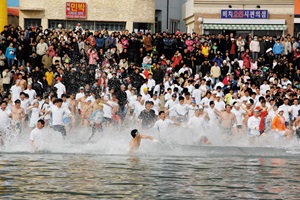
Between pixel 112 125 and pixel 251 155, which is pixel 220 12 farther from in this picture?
pixel 251 155

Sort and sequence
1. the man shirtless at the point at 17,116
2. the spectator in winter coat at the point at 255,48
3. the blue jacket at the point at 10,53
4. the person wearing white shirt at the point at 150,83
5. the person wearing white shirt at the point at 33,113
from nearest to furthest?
the man shirtless at the point at 17,116
the person wearing white shirt at the point at 33,113
the person wearing white shirt at the point at 150,83
the blue jacket at the point at 10,53
the spectator in winter coat at the point at 255,48

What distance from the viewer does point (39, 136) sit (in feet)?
89.3

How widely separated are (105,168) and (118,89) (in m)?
12.1

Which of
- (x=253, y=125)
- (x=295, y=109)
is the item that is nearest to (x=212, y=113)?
(x=253, y=125)

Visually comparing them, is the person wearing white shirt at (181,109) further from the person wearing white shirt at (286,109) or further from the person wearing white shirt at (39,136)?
the person wearing white shirt at (39,136)

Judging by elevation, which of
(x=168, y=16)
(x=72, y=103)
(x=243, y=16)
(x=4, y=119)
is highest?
(x=168, y=16)

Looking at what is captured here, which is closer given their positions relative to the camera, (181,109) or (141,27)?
(181,109)

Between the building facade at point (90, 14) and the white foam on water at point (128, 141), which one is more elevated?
the building facade at point (90, 14)

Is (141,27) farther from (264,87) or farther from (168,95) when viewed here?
(168,95)

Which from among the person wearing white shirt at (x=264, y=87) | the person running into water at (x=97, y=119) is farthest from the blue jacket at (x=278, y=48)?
the person running into water at (x=97, y=119)

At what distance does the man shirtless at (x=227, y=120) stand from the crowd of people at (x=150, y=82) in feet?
0.11

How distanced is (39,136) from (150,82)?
1149 cm

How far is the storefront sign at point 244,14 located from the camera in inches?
2127

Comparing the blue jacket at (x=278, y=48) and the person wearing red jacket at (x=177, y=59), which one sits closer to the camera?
the person wearing red jacket at (x=177, y=59)
